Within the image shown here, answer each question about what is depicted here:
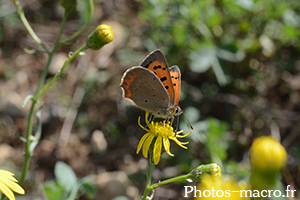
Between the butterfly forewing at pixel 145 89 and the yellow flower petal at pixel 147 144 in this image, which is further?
the butterfly forewing at pixel 145 89

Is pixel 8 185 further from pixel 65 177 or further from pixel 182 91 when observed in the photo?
pixel 182 91

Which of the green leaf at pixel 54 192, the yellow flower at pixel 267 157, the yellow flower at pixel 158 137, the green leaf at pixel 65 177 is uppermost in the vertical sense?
the yellow flower at pixel 158 137

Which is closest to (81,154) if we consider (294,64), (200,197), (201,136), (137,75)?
(201,136)

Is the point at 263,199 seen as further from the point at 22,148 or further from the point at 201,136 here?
the point at 22,148

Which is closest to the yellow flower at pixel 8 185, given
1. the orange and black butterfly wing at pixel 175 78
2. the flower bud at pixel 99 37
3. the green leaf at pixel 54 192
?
the green leaf at pixel 54 192

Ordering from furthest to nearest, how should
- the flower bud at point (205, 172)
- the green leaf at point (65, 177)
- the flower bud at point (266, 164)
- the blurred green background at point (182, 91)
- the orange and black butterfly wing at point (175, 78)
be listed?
the blurred green background at point (182, 91), the green leaf at point (65, 177), the orange and black butterfly wing at point (175, 78), the flower bud at point (205, 172), the flower bud at point (266, 164)

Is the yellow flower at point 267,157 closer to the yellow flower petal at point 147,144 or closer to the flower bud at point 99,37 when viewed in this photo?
the yellow flower petal at point 147,144

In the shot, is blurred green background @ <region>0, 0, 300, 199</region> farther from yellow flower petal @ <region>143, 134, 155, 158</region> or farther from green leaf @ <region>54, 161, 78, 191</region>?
yellow flower petal @ <region>143, 134, 155, 158</region>
